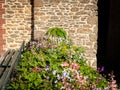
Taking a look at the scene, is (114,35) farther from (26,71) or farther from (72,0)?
(26,71)

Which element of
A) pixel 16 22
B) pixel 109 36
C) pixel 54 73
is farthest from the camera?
pixel 109 36

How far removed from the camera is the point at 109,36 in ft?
37.4

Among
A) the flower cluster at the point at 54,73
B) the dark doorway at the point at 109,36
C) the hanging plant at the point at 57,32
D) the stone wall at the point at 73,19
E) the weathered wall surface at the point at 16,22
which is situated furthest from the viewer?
the dark doorway at the point at 109,36

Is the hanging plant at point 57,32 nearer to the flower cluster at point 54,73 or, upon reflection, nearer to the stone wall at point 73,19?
the stone wall at point 73,19

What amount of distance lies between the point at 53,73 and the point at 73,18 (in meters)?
4.82

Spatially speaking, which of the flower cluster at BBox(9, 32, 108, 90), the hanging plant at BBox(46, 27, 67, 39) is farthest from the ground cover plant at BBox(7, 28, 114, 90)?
the hanging plant at BBox(46, 27, 67, 39)

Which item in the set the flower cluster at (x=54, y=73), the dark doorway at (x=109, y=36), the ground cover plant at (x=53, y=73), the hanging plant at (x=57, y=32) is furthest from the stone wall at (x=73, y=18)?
the flower cluster at (x=54, y=73)

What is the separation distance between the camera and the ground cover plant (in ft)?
16.2

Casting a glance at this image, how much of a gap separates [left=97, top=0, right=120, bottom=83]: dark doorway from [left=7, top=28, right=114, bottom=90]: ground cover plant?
139 inches

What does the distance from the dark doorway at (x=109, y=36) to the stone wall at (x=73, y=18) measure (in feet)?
3.26

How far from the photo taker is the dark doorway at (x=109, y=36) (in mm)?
11007

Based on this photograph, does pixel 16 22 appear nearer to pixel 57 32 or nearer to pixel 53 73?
pixel 57 32

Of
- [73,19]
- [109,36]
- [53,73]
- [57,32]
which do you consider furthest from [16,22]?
[53,73]

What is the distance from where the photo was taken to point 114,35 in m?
11.4
